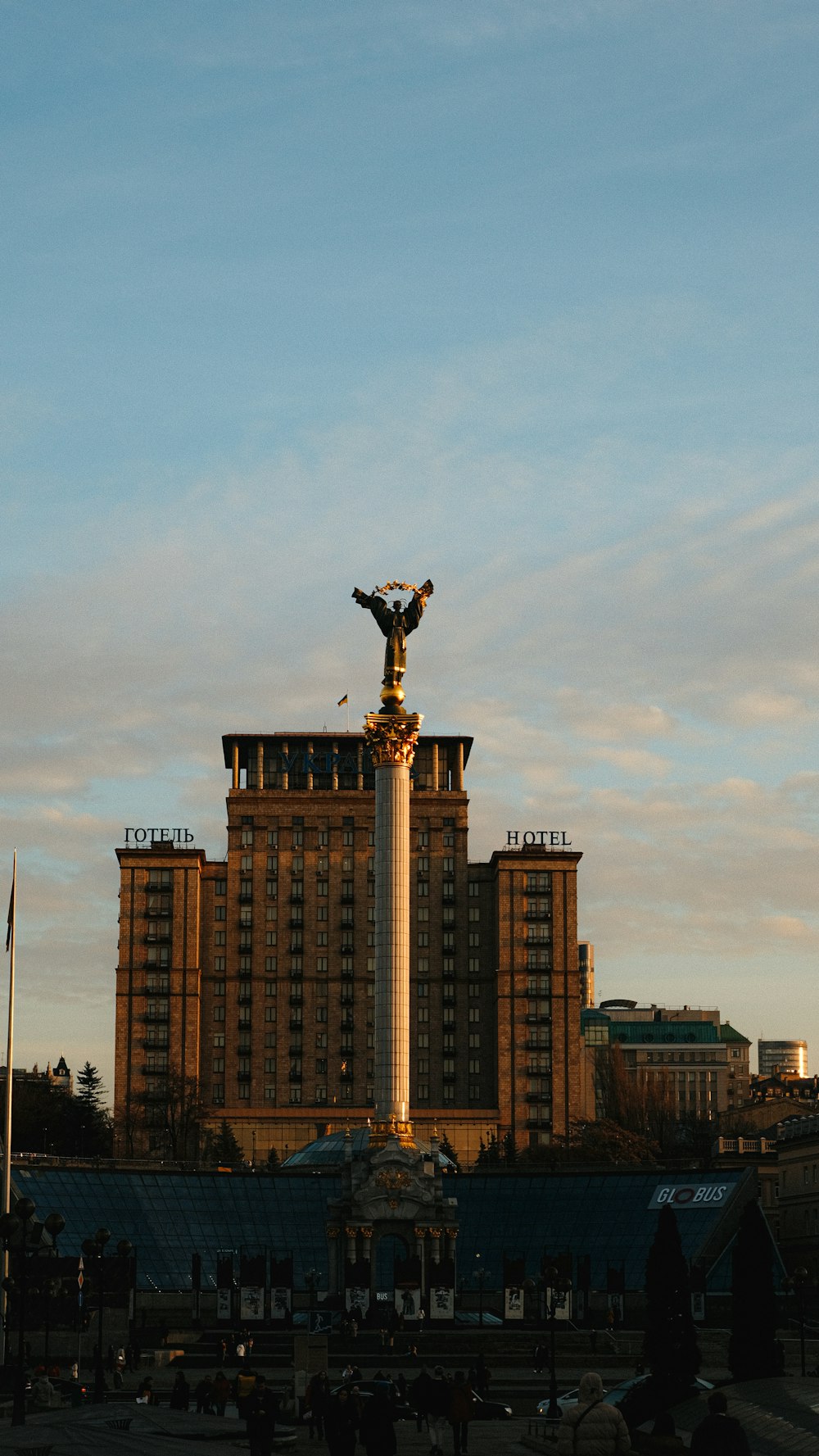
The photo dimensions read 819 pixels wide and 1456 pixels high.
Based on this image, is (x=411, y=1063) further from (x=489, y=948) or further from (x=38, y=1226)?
(x=38, y=1226)

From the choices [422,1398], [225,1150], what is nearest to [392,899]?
[225,1150]

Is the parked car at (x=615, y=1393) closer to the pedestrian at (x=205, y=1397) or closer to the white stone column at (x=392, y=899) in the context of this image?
the pedestrian at (x=205, y=1397)

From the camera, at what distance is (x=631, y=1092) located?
169375 mm

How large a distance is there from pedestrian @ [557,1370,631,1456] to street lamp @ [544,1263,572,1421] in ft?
83.7

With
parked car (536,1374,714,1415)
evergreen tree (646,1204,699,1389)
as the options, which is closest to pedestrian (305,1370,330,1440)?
parked car (536,1374,714,1415)

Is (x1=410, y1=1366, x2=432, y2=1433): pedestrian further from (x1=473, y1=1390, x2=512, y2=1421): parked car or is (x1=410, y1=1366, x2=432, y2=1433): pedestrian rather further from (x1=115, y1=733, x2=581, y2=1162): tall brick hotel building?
(x1=115, y1=733, x2=581, y2=1162): tall brick hotel building

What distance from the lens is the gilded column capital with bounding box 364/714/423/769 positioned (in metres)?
103

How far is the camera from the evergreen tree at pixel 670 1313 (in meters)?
54.2

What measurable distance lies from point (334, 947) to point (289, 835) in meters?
10.1

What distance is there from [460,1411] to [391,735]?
63.7 m

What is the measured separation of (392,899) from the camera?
10300 centimetres

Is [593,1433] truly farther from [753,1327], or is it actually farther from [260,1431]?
[753,1327]

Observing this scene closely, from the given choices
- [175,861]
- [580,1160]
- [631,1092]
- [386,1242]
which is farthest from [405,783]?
[631,1092]

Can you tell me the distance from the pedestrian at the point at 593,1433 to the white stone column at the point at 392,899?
7482 cm
